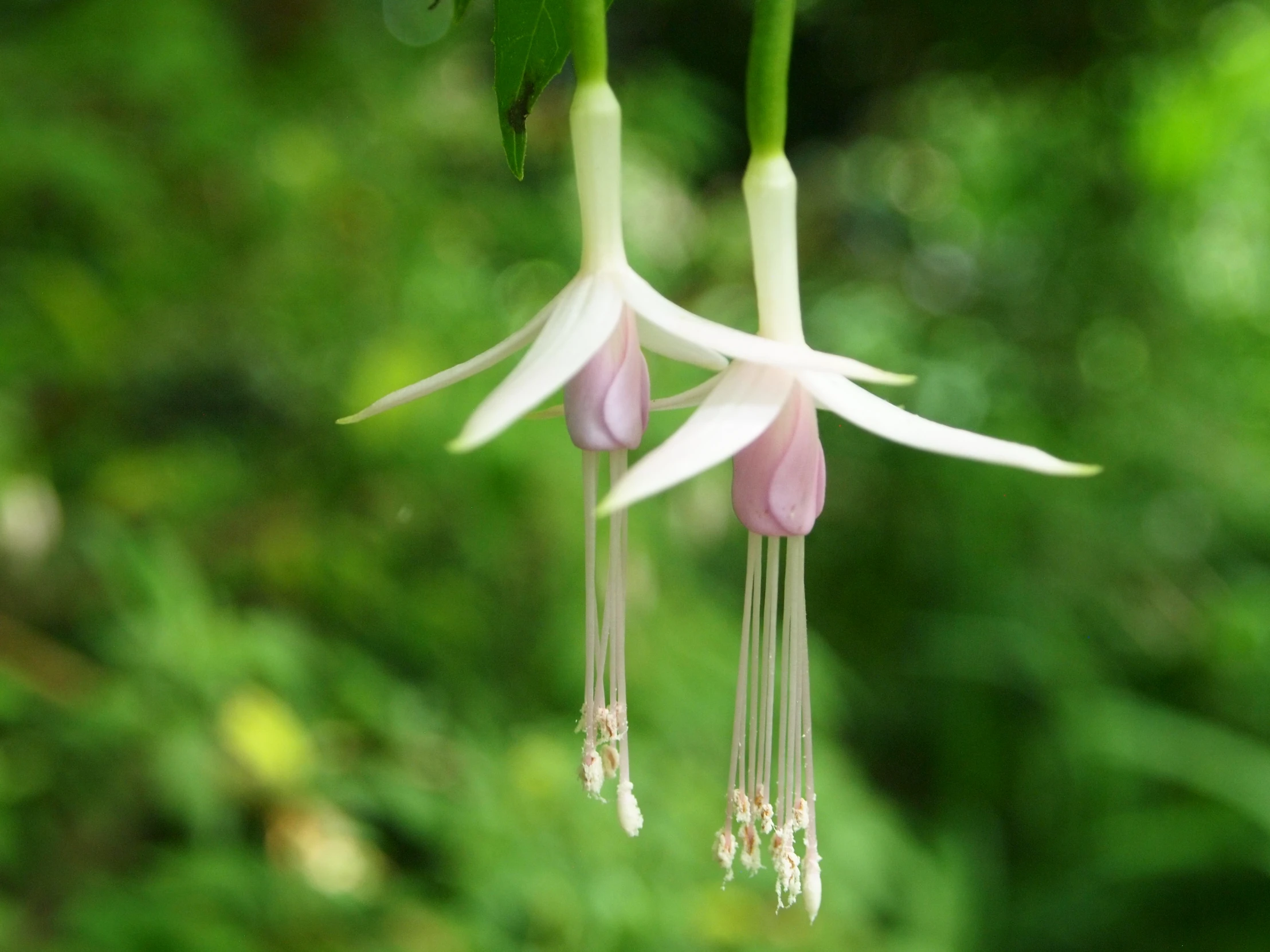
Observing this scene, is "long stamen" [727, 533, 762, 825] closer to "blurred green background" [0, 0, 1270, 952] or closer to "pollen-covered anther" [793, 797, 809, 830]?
"pollen-covered anther" [793, 797, 809, 830]

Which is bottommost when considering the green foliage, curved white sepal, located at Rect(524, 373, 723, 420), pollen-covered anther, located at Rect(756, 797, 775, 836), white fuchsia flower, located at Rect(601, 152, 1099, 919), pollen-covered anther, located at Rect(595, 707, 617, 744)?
pollen-covered anther, located at Rect(756, 797, 775, 836)

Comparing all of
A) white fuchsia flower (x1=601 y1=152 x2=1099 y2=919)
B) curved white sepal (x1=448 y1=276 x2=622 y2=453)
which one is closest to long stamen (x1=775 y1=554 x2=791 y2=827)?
white fuchsia flower (x1=601 y1=152 x2=1099 y2=919)

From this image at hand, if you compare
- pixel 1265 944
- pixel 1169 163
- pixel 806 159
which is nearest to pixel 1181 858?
pixel 1265 944

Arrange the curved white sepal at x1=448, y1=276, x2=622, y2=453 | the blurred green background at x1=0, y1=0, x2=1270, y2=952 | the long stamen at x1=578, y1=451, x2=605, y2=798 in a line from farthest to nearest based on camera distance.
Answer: the blurred green background at x1=0, y1=0, x2=1270, y2=952 → the long stamen at x1=578, y1=451, x2=605, y2=798 → the curved white sepal at x1=448, y1=276, x2=622, y2=453

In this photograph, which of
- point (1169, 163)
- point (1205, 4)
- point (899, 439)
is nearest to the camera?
point (899, 439)

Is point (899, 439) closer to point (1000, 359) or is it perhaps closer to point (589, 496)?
point (589, 496)

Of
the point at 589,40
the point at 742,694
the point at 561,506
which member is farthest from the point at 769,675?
the point at 561,506
